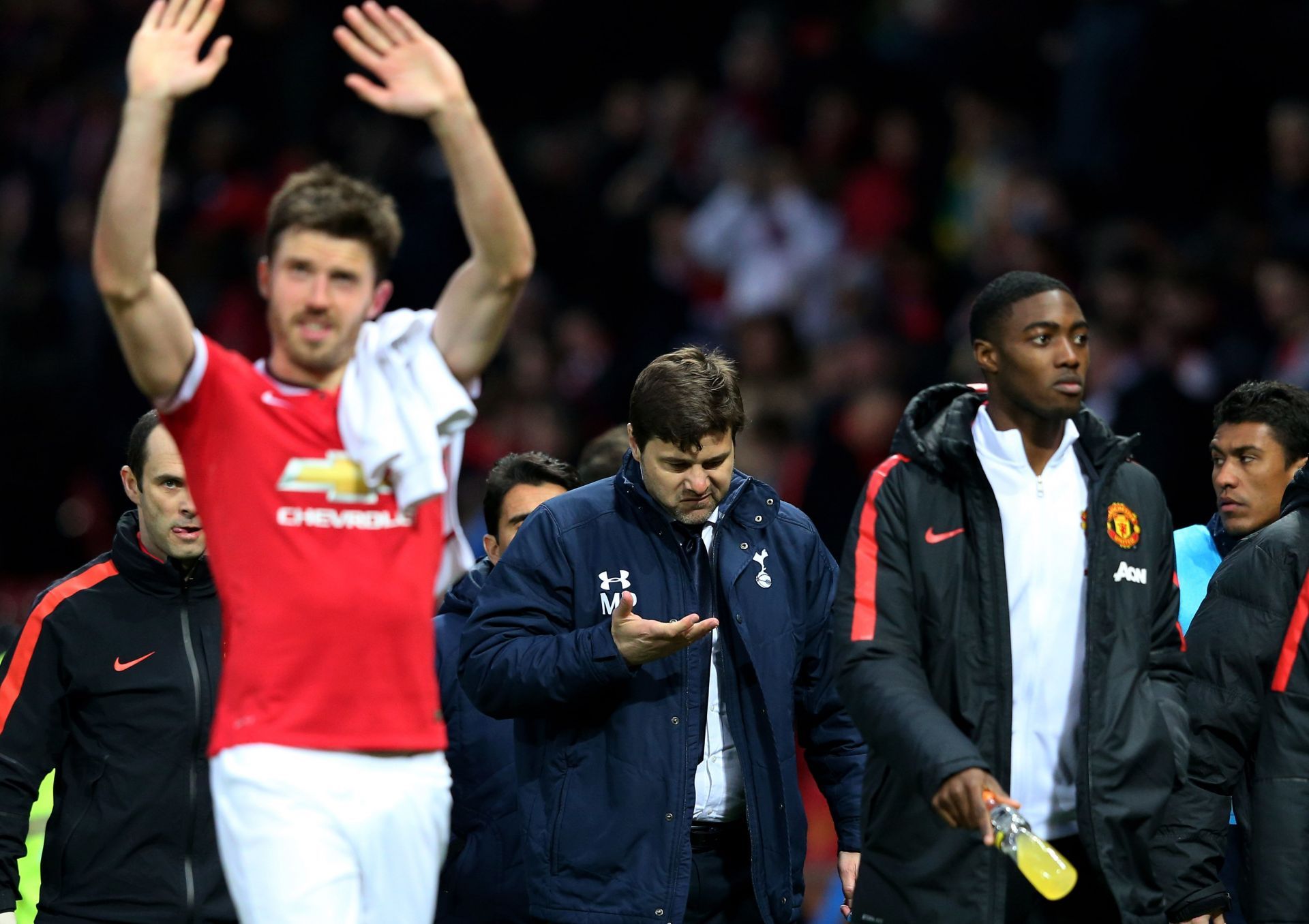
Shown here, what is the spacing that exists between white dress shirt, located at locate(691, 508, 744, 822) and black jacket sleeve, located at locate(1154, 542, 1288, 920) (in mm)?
1149

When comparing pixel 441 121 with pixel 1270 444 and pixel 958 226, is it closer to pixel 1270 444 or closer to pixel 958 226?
pixel 1270 444

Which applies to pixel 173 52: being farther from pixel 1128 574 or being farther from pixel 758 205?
pixel 758 205

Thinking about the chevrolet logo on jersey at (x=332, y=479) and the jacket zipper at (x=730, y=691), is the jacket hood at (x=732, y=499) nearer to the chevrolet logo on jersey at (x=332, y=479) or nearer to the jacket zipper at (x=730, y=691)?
the jacket zipper at (x=730, y=691)

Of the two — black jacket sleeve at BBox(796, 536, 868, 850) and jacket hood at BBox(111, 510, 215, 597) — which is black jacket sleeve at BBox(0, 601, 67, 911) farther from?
black jacket sleeve at BBox(796, 536, 868, 850)

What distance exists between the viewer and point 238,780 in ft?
12.5

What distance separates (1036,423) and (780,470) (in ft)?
18.7

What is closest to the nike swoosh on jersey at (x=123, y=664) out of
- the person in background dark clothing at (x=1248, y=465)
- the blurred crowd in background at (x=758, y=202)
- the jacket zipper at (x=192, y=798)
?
the jacket zipper at (x=192, y=798)

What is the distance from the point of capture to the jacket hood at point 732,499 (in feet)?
17.4

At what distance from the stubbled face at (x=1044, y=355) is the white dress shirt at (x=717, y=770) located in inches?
43.9

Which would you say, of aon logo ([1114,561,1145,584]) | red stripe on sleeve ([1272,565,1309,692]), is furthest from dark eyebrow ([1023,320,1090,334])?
red stripe on sleeve ([1272,565,1309,692])

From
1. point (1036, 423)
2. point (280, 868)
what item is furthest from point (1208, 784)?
point (280, 868)

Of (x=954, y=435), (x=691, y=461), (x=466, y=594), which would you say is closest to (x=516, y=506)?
(x=466, y=594)

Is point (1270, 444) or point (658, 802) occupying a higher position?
point (1270, 444)

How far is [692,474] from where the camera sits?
5152 mm
